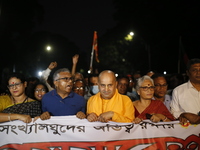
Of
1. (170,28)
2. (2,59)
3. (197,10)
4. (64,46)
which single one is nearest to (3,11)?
(2,59)

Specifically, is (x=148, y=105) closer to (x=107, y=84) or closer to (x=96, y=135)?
(x=107, y=84)

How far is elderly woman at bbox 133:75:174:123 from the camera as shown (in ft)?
11.0

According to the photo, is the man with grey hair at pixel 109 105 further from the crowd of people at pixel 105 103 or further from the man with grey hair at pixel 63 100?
the man with grey hair at pixel 63 100

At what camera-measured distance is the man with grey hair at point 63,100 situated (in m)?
3.39

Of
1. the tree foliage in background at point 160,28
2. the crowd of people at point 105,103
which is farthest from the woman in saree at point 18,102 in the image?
the tree foliage in background at point 160,28

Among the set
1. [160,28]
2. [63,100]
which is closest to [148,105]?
[63,100]

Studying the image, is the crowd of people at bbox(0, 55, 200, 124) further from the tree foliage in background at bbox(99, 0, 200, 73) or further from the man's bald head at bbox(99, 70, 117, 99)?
the tree foliage in background at bbox(99, 0, 200, 73)

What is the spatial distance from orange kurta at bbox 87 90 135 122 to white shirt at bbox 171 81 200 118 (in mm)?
784

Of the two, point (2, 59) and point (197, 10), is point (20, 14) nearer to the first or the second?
point (2, 59)

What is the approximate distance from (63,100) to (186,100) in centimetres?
192

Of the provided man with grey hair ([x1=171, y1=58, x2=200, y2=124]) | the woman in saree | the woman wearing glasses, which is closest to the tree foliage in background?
man with grey hair ([x1=171, y1=58, x2=200, y2=124])

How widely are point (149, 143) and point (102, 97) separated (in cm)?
93

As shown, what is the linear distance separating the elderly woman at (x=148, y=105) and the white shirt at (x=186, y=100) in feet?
0.85

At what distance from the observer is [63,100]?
347cm
